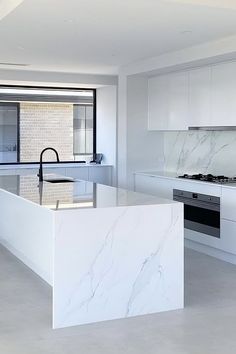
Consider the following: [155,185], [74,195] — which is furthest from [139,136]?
[74,195]

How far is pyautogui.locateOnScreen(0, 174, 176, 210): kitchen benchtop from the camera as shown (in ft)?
14.1

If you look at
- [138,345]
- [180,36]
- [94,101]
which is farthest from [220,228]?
[94,101]

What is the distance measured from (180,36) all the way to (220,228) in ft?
7.00

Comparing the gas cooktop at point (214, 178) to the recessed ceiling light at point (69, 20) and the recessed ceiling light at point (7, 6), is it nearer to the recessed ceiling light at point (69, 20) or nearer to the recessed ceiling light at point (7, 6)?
the recessed ceiling light at point (69, 20)

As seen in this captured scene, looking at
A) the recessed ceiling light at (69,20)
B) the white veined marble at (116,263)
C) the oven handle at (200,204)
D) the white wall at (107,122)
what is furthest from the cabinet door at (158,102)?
the white veined marble at (116,263)

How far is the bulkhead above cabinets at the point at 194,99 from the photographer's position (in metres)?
6.21

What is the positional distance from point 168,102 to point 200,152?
819mm

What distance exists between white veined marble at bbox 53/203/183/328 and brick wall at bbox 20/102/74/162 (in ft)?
16.8

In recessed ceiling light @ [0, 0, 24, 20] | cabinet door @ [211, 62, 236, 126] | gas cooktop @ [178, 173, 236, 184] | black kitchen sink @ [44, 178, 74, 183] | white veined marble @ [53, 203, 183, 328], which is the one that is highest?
recessed ceiling light @ [0, 0, 24, 20]

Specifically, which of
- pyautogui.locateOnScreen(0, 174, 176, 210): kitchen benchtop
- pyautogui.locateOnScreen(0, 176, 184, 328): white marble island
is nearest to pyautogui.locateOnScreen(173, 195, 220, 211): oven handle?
pyautogui.locateOnScreen(0, 174, 176, 210): kitchen benchtop

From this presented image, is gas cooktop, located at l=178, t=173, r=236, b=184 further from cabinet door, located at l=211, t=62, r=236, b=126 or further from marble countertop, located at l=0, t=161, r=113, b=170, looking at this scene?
marble countertop, located at l=0, t=161, r=113, b=170

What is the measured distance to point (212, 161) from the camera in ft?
23.2

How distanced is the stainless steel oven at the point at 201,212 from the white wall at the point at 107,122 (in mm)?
2335

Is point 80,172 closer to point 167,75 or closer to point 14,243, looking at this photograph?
point 167,75
